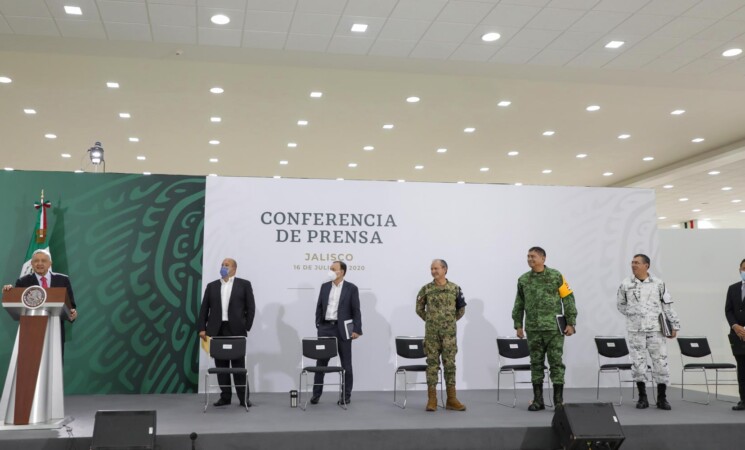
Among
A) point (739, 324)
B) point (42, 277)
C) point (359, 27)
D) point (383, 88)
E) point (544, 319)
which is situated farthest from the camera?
point (383, 88)

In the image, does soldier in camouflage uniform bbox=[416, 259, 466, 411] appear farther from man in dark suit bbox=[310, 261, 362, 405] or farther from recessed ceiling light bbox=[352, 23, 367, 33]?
recessed ceiling light bbox=[352, 23, 367, 33]

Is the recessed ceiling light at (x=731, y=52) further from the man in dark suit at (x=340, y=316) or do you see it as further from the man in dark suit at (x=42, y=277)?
the man in dark suit at (x=42, y=277)

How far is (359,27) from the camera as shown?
7.57 metres

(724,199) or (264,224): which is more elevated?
(724,199)

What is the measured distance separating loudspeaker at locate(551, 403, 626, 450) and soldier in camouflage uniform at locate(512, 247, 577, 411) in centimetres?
122

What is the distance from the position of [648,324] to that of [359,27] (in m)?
4.53

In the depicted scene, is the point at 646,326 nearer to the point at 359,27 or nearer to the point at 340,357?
the point at 340,357

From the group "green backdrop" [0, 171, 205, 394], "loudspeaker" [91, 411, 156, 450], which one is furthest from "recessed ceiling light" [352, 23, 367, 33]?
"loudspeaker" [91, 411, 156, 450]

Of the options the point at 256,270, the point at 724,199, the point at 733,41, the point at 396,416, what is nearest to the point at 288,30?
the point at 256,270

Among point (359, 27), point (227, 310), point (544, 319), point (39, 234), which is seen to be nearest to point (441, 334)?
point (544, 319)

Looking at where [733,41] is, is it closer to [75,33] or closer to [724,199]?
[75,33]

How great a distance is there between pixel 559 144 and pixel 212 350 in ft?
29.6

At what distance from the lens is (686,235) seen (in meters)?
9.52

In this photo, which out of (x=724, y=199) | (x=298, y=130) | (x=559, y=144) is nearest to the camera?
(x=298, y=130)
